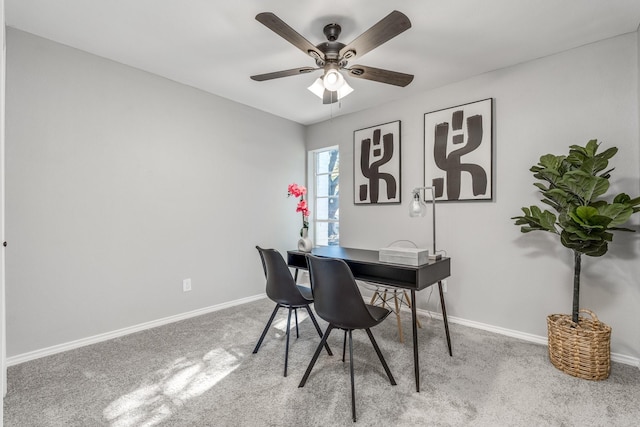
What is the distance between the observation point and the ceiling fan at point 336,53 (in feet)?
5.57

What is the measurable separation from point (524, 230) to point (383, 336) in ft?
4.57

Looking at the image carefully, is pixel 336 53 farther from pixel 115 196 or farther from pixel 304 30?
pixel 115 196

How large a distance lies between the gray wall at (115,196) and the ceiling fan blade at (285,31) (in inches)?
68.9

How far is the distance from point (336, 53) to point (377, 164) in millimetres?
1706

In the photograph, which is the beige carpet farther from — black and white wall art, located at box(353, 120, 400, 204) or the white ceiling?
the white ceiling

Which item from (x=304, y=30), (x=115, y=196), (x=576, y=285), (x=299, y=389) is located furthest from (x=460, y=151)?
(x=115, y=196)

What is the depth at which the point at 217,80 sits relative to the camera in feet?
9.87

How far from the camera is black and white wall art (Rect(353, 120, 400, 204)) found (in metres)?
3.46

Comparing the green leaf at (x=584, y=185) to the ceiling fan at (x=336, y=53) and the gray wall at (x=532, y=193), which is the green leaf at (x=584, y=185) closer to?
the gray wall at (x=532, y=193)

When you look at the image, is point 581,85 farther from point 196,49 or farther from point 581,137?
point 196,49

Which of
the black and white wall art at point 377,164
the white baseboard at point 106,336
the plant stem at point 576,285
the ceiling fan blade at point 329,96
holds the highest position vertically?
the ceiling fan blade at point 329,96

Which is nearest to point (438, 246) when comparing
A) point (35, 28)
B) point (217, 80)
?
point (217, 80)

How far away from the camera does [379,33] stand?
173cm

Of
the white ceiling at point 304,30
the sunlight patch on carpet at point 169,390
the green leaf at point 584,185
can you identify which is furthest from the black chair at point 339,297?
the white ceiling at point 304,30
